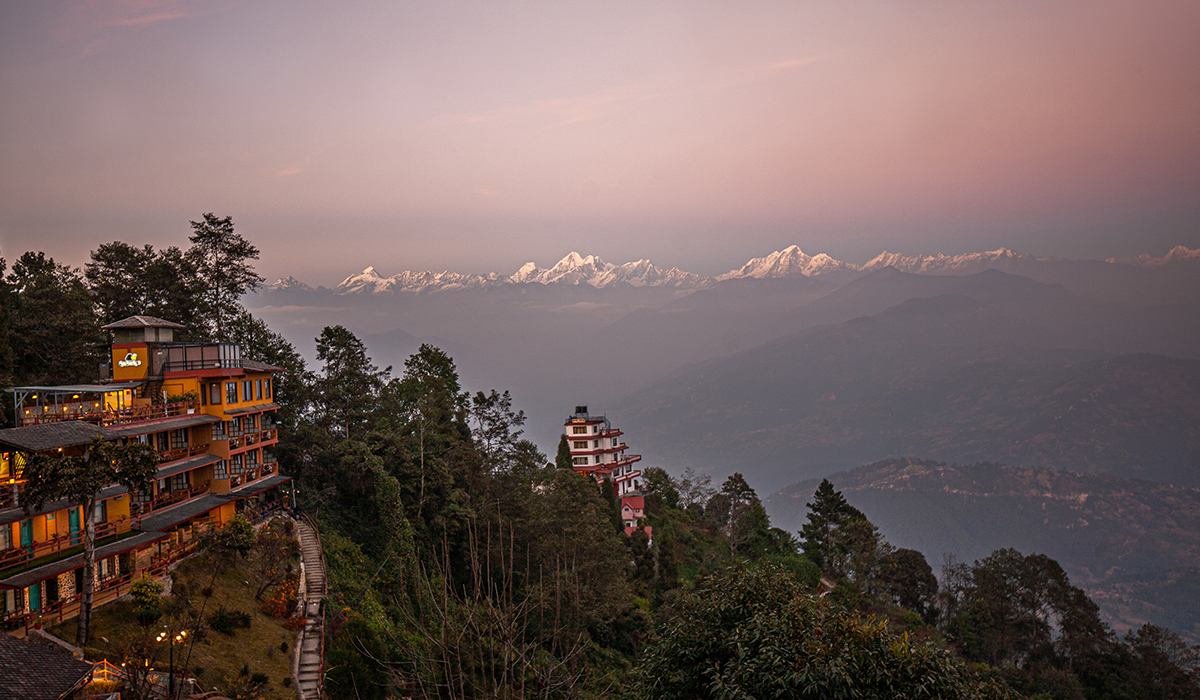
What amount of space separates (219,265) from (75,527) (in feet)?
98.8

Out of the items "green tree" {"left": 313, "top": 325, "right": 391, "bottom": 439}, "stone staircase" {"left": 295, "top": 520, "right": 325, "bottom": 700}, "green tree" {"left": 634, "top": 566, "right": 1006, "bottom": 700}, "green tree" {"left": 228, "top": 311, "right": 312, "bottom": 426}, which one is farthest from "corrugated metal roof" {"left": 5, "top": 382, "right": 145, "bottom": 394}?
"green tree" {"left": 634, "top": 566, "right": 1006, "bottom": 700}

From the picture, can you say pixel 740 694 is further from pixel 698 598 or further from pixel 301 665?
pixel 301 665

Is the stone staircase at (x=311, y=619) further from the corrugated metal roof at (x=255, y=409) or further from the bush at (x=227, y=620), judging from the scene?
the corrugated metal roof at (x=255, y=409)

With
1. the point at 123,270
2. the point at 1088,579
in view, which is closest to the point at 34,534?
the point at 123,270

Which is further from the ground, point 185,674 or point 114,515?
point 114,515

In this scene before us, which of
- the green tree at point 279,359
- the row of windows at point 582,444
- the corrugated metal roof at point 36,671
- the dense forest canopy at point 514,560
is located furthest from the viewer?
the row of windows at point 582,444

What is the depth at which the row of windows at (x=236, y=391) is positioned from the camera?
35312 millimetres

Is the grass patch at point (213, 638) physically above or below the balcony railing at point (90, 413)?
below

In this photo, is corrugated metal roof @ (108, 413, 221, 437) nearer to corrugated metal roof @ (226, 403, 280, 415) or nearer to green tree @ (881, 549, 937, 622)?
corrugated metal roof @ (226, 403, 280, 415)

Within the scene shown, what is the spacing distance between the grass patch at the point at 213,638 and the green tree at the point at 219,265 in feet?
93.6

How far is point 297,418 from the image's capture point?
45688 millimetres

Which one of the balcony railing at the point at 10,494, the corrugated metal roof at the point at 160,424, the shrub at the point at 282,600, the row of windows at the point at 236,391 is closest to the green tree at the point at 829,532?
the row of windows at the point at 236,391

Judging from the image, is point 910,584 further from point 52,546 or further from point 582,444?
point 52,546

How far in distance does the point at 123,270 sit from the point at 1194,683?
91.6m
